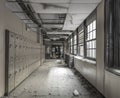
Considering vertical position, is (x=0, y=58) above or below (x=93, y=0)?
below

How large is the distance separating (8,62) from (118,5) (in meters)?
3.16

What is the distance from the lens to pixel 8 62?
3.93 m

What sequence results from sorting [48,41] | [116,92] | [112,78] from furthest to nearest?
1. [48,41]
2. [112,78]
3. [116,92]

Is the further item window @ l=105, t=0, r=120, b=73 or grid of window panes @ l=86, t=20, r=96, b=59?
grid of window panes @ l=86, t=20, r=96, b=59

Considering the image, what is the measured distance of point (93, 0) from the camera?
3.86 metres

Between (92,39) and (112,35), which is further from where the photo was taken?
(92,39)

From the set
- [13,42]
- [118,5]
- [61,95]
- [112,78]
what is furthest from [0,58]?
[118,5]

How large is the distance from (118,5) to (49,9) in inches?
93.2

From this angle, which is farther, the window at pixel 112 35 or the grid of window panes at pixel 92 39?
the grid of window panes at pixel 92 39

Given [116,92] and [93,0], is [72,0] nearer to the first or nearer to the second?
[93,0]

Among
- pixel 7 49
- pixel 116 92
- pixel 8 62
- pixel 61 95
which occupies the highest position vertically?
pixel 7 49

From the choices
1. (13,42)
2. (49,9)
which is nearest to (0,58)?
(13,42)

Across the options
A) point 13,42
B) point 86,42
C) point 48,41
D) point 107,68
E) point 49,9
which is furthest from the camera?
point 48,41

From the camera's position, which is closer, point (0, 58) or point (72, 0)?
point (0, 58)
